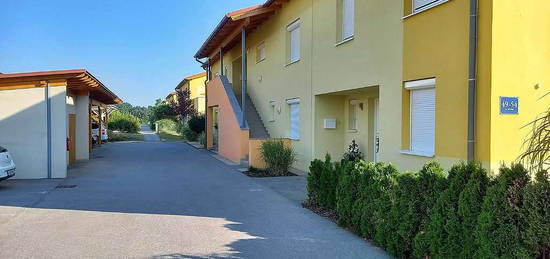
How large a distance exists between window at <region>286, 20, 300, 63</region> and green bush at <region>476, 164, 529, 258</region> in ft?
37.7

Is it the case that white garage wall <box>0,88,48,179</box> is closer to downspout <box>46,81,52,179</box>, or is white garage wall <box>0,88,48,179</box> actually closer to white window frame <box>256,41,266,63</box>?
downspout <box>46,81,52,179</box>

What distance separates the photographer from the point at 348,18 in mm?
11719

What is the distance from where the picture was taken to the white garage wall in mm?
13125

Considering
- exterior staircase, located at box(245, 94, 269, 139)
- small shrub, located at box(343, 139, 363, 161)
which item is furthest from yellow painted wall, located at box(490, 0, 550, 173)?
exterior staircase, located at box(245, 94, 269, 139)

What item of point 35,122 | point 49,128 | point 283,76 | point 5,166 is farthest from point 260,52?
point 5,166

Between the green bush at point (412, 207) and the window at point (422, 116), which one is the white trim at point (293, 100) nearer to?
the window at point (422, 116)

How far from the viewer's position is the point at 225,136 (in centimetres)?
1998

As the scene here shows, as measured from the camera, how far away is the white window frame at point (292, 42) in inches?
595

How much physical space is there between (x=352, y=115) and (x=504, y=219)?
31.2 feet

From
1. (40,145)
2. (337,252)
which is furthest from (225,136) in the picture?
(337,252)

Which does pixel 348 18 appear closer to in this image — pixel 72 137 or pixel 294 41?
pixel 294 41

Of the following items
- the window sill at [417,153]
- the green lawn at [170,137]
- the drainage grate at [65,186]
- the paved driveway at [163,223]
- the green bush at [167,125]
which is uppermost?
the green bush at [167,125]

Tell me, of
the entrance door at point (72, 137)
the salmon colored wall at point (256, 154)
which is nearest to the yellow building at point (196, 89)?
the entrance door at point (72, 137)

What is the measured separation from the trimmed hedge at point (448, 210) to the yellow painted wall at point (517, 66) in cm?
208
